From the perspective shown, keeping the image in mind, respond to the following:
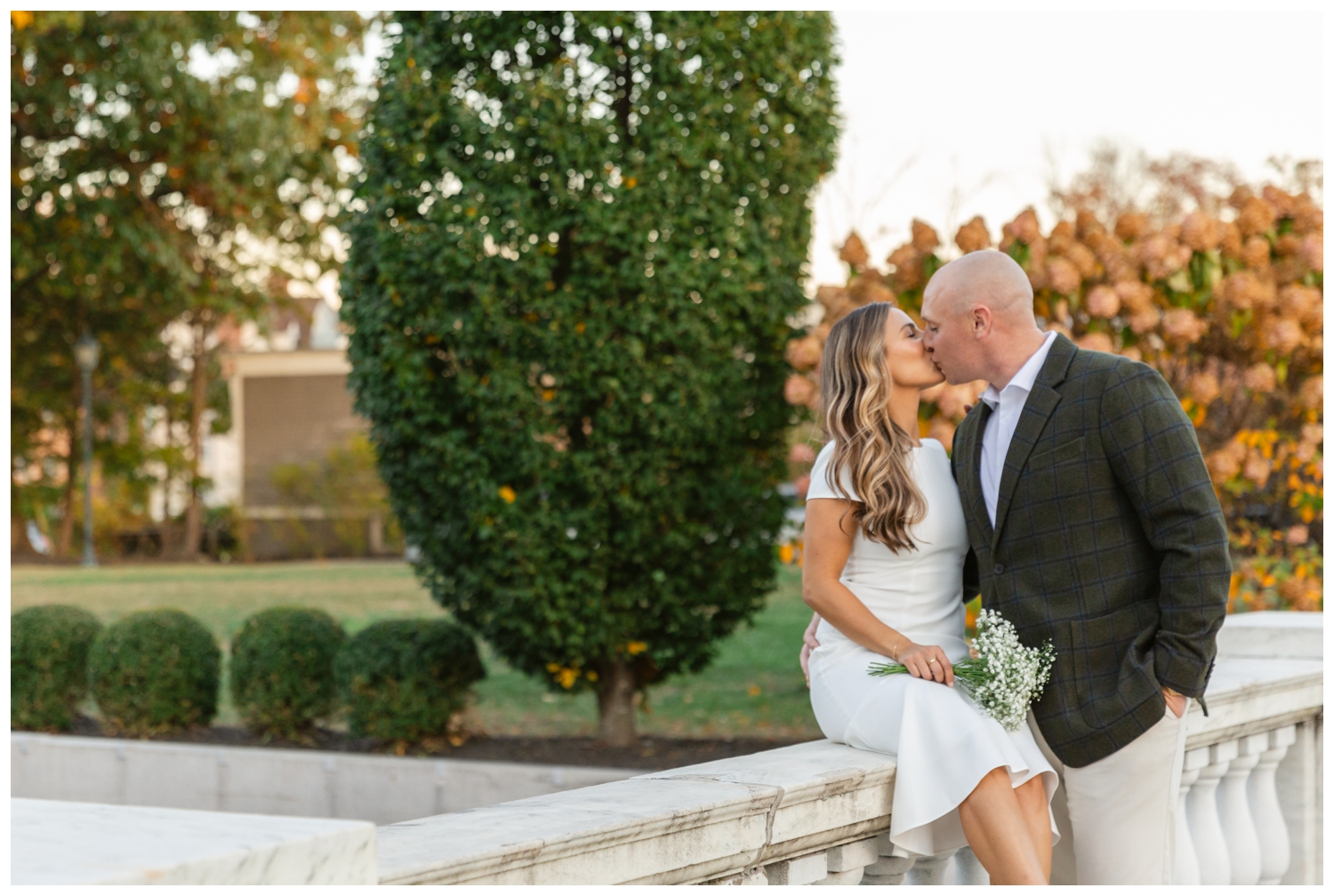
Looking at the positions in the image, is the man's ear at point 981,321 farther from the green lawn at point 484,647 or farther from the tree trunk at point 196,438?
the tree trunk at point 196,438

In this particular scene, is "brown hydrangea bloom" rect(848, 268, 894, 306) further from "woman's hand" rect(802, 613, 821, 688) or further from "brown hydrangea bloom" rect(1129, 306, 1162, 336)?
"woman's hand" rect(802, 613, 821, 688)

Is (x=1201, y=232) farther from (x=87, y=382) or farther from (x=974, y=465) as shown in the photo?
(x=87, y=382)

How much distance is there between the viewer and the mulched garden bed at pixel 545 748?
25.0ft

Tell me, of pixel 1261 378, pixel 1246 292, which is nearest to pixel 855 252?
pixel 1246 292

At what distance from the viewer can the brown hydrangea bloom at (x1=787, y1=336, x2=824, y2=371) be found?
664 cm

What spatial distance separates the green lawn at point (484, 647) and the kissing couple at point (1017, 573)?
4.28 metres

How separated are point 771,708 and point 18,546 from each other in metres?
24.5

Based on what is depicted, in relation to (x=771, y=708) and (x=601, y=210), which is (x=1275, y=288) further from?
(x=771, y=708)

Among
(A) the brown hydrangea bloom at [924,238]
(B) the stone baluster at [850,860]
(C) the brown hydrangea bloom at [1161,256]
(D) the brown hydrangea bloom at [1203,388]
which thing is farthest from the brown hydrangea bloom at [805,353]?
(B) the stone baluster at [850,860]

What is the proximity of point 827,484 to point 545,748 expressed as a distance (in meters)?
5.42

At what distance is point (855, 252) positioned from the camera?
727 cm

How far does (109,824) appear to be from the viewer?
68.3 inches

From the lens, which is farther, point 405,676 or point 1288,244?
point 405,676

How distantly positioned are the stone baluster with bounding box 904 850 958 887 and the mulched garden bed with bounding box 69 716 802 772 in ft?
14.5
